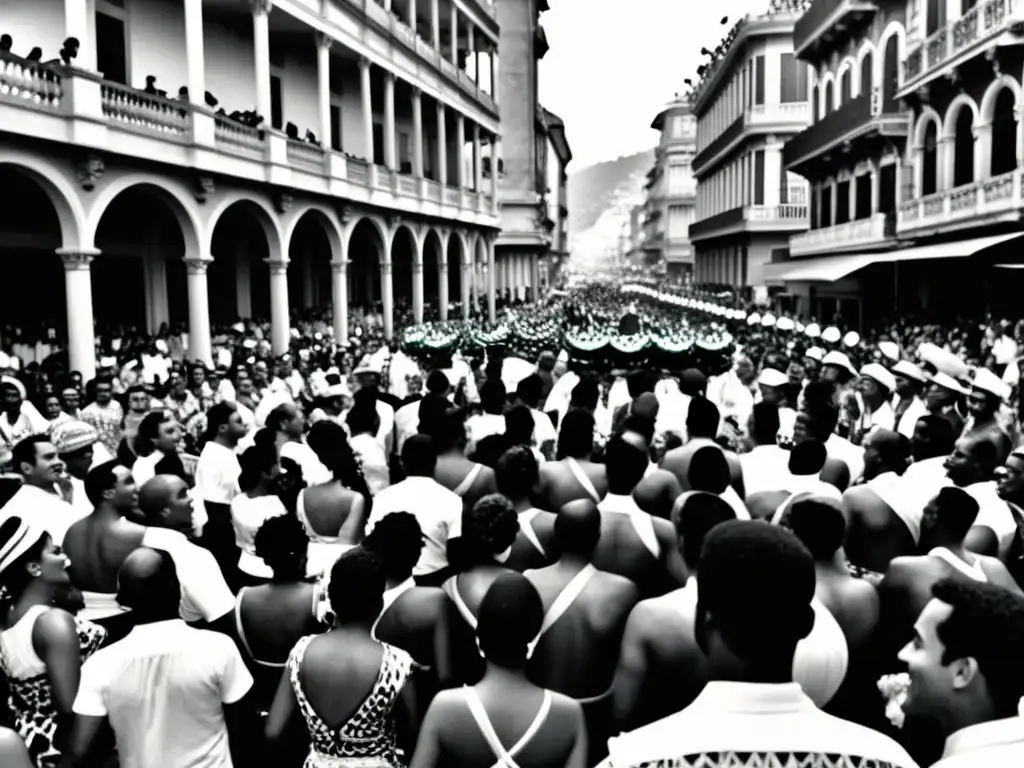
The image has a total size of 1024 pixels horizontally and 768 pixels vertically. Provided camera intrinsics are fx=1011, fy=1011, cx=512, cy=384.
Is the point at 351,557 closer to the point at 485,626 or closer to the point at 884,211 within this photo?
the point at 485,626

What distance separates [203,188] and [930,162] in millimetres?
18474

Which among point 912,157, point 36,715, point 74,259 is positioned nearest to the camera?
point 36,715

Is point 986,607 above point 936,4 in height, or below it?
below

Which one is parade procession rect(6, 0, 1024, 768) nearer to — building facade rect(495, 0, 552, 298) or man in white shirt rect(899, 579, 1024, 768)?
man in white shirt rect(899, 579, 1024, 768)

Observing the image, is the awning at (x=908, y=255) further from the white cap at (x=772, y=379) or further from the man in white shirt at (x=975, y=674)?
the man in white shirt at (x=975, y=674)

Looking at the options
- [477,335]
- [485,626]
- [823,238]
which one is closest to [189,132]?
[477,335]

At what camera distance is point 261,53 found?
2259 cm

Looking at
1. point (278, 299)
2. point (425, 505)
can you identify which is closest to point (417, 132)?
point (278, 299)

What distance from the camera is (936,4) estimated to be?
25656 millimetres

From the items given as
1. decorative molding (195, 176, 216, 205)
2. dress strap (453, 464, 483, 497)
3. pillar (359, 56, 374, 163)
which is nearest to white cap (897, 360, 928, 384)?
dress strap (453, 464, 483, 497)

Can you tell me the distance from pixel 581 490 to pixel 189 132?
1524 centimetres

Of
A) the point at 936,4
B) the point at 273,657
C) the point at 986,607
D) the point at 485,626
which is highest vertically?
the point at 936,4

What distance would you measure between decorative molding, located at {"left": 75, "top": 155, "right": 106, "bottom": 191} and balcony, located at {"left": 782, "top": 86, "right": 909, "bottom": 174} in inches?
826

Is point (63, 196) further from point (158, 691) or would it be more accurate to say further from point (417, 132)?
point (417, 132)
